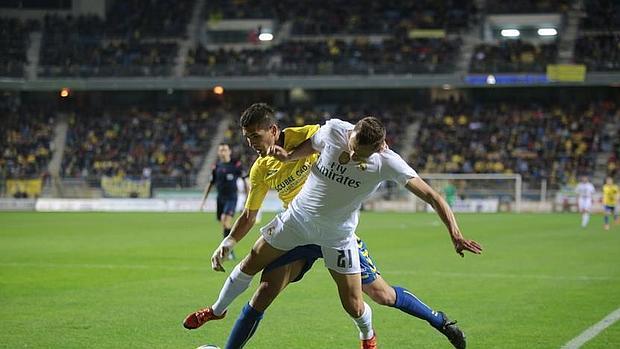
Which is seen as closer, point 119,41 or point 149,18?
point 119,41

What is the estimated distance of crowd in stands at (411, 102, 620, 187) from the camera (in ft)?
158

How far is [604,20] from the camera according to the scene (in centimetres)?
5341

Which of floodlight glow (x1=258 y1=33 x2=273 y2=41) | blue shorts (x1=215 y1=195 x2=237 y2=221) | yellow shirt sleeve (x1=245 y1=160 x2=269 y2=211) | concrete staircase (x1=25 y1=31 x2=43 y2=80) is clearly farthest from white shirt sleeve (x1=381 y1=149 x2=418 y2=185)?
concrete staircase (x1=25 y1=31 x2=43 y2=80)

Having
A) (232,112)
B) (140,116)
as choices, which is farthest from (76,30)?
(232,112)

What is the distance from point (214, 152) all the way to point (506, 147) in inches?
648

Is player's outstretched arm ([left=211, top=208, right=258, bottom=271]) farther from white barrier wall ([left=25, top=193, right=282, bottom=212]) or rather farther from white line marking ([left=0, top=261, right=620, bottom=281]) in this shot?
white barrier wall ([left=25, top=193, right=282, bottom=212])

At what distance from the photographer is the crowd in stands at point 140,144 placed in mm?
51562

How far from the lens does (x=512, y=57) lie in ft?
175

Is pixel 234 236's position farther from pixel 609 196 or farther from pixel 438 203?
pixel 609 196

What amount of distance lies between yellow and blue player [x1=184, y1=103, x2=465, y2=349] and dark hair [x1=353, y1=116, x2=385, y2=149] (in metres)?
0.81

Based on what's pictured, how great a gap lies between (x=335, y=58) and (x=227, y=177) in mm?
36731

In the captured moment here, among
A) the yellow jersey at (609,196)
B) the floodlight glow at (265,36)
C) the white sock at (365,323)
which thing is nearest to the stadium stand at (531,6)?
the floodlight glow at (265,36)

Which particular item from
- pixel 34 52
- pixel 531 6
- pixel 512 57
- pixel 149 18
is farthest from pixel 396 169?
pixel 34 52

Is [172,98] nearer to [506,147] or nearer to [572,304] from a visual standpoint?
[506,147]
